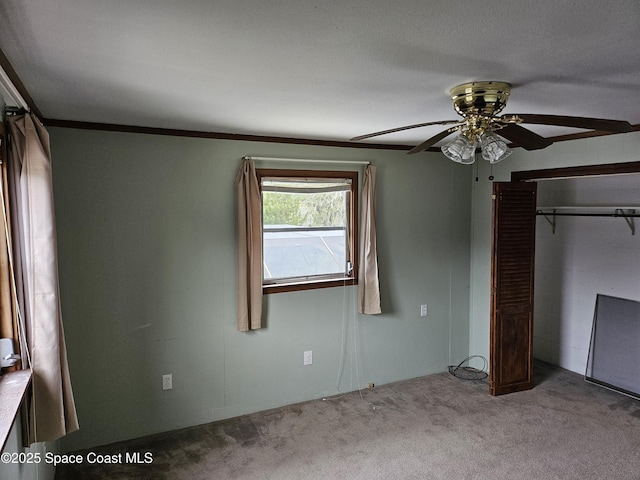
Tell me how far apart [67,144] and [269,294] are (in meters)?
1.83

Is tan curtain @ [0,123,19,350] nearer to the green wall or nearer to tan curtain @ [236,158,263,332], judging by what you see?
the green wall

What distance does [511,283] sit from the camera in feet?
13.7

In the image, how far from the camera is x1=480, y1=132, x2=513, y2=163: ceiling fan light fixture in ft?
7.45

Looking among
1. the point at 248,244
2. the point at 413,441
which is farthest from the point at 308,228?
the point at 413,441

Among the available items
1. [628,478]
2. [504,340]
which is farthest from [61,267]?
[628,478]

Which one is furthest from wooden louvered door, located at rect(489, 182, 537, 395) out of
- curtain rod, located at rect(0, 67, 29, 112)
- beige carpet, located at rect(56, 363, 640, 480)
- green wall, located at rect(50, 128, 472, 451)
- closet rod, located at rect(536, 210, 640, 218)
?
curtain rod, located at rect(0, 67, 29, 112)

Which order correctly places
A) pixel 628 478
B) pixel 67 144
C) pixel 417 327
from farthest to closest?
pixel 417 327 < pixel 67 144 < pixel 628 478

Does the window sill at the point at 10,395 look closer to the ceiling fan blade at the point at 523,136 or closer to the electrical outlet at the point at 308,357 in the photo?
the electrical outlet at the point at 308,357

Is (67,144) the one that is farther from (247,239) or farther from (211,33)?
(211,33)

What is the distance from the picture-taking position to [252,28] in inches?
58.9

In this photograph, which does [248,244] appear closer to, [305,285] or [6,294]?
[305,285]

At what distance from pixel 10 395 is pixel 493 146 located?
2.49 m

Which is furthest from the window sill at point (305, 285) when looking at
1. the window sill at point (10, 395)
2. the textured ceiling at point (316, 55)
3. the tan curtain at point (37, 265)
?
the window sill at point (10, 395)

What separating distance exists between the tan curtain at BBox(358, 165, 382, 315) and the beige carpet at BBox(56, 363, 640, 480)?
2.83 ft
